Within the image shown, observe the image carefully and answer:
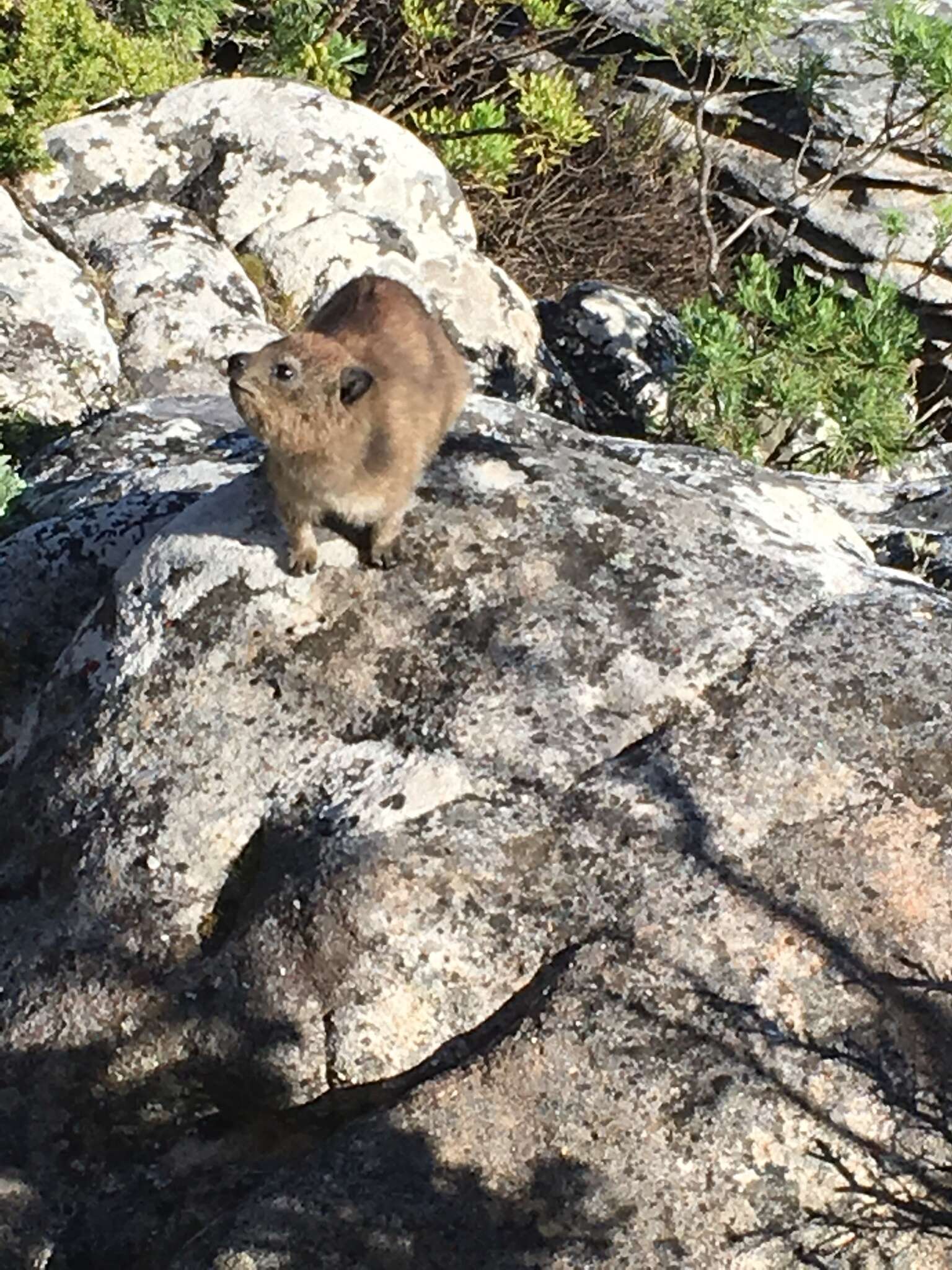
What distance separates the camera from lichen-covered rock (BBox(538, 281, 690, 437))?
942 cm

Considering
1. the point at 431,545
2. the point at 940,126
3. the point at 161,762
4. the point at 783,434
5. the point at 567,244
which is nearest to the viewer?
the point at 161,762

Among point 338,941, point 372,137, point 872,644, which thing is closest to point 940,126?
point 372,137

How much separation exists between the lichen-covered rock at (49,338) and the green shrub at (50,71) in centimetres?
60

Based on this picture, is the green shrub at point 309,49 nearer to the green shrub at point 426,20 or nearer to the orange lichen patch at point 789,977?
the green shrub at point 426,20

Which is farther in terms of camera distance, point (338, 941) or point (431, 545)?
point (431, 545)

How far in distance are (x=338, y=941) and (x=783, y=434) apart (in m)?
5.68

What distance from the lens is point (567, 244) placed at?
12.5 metres

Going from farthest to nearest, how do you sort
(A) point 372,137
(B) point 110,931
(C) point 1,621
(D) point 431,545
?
(A) point 372,137 < (C) point 1,621 < (D) point 431,545 < (B) point 110,931

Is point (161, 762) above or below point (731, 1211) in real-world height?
above

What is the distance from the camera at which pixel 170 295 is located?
7.88 meters

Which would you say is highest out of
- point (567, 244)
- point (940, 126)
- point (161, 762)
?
point (161, 762)

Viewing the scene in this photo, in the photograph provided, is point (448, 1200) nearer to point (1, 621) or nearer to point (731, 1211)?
point (731, 1211)

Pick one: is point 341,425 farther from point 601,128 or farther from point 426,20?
point 601,128

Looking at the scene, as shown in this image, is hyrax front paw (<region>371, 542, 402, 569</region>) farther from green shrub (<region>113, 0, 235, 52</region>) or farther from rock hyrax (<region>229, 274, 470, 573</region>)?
green shrub (<region>113, 0, 235, 52</region>)
